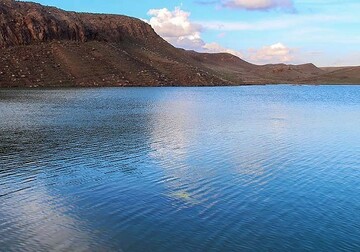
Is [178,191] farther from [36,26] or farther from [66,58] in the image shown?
[36,26]

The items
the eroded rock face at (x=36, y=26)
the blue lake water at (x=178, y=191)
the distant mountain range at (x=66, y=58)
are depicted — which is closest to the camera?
the blue lake water at (x=178, y=191)

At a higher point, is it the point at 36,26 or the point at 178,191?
the point at 36,26

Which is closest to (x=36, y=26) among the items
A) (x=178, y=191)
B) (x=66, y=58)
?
(x=66, y=58)

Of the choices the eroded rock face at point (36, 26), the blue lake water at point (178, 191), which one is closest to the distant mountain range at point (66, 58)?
the eroded rock face at point (36, 26)

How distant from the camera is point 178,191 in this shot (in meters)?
19.7

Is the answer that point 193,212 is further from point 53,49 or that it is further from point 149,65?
point 149,65

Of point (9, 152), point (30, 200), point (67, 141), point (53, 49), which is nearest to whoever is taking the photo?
point (30, 200)

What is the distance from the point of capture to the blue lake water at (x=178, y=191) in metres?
14.2

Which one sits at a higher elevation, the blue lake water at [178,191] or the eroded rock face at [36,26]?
the eroded rock face at [36,26]

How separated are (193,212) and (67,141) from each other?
19.0m

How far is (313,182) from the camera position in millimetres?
21688

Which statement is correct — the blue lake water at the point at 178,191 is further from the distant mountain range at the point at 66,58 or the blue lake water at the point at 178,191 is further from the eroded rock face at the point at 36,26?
the eroded rock face at the point at 36,26

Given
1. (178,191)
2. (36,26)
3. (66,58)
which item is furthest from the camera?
(36,26)

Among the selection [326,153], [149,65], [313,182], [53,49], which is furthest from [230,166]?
[149,65]
